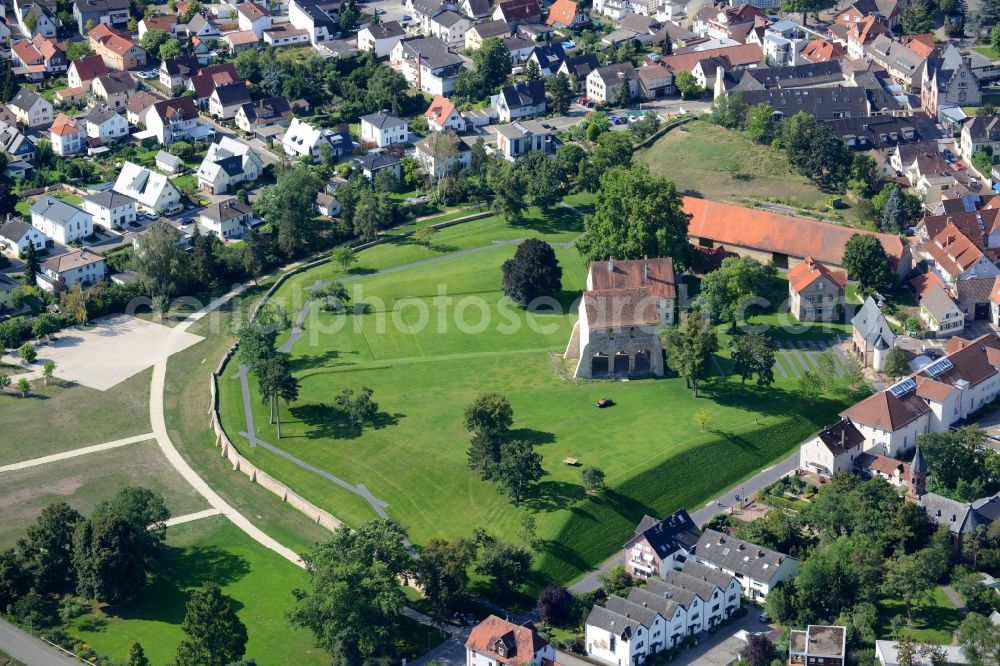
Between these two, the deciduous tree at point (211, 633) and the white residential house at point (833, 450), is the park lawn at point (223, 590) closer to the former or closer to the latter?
the deciduous tree at point (211, 633)

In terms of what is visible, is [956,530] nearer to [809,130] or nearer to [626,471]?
[626,471]

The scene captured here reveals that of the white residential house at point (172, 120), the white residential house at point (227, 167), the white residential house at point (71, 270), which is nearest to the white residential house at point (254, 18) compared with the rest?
the white residential house at point (172, 120)

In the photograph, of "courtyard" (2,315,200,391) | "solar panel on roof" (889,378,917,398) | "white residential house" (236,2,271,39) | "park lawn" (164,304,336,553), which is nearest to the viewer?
"park lawn" (164,304,336,553)

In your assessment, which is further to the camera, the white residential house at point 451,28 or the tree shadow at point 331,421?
the white residential house at point 451,28

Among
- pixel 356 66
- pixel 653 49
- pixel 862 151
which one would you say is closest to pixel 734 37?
pixel 653 49

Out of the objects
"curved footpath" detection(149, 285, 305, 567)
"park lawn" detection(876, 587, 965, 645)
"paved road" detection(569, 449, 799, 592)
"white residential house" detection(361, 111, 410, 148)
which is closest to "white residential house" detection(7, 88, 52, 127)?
"white residential house" detection(361, 111, 410, 148)

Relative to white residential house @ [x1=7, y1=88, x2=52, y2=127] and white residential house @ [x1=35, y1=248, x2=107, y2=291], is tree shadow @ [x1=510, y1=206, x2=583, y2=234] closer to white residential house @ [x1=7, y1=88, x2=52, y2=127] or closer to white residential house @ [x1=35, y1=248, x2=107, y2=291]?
white residential house @ [x1=35, y1=248, x2=107, y2=291]

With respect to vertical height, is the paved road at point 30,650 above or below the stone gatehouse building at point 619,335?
below
